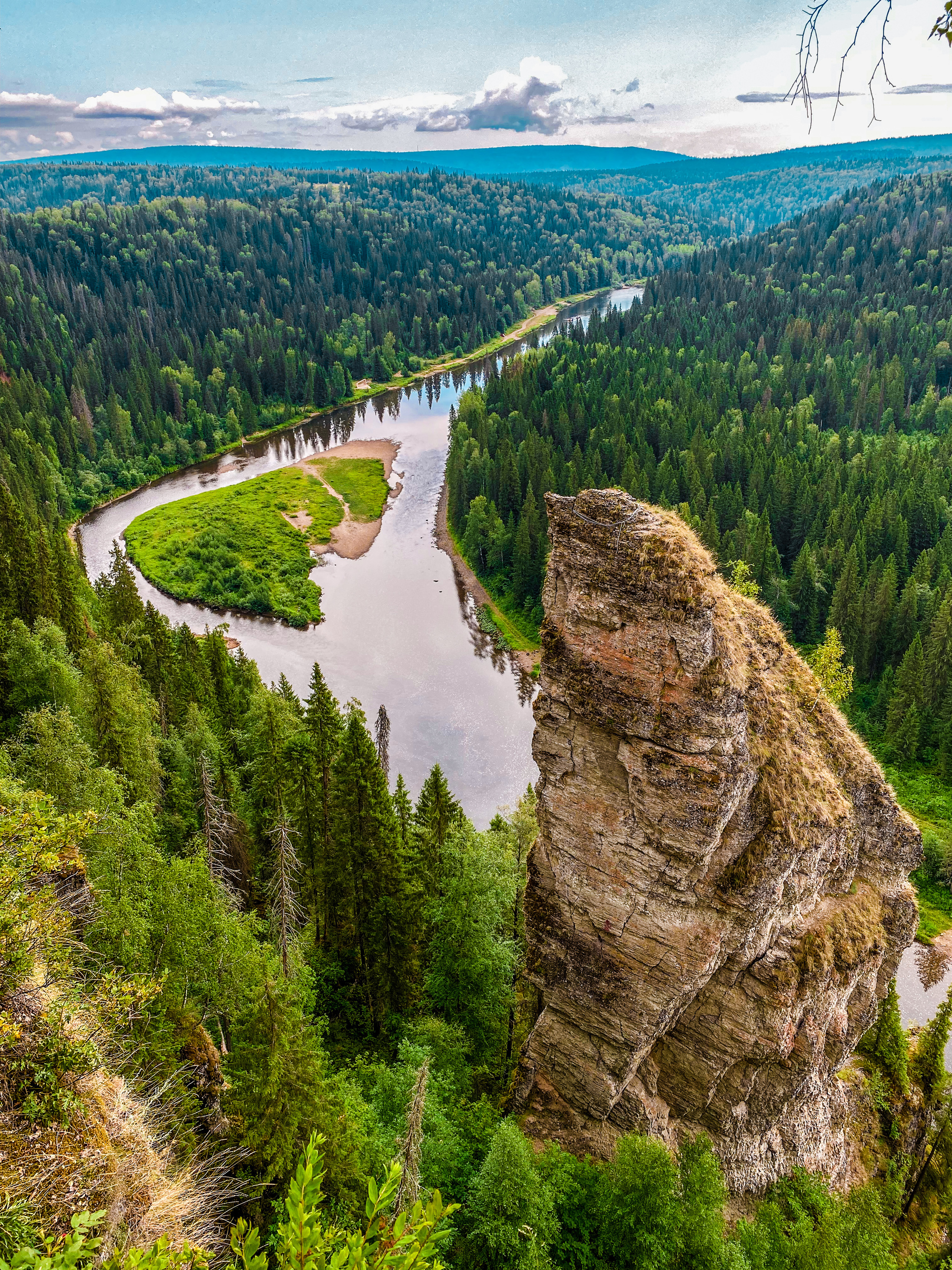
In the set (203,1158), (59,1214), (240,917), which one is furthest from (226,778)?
(59,1214)

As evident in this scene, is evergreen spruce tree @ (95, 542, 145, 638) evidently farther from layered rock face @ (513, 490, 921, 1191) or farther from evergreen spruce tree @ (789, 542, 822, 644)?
evergreen spruce tree @ (789, 542, 822, 644)

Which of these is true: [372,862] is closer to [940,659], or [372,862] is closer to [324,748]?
[324,748]

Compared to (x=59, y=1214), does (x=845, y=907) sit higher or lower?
lower

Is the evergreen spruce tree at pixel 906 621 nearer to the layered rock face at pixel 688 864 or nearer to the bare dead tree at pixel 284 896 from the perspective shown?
the layered rock face at pixel 688 864

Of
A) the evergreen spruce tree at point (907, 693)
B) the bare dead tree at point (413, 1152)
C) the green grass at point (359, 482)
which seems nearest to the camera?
the bare dead tree at point (413, 1152)

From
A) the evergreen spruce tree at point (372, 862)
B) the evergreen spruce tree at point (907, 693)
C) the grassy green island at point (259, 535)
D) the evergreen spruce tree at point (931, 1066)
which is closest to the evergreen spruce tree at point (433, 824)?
the evergreen spruce tree at point (372, 862)

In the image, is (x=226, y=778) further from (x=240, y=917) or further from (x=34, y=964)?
(x=34, y=964)

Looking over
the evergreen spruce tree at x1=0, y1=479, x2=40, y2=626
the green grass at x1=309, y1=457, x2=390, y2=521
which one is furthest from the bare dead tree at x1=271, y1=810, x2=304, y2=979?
the green grass at x1=309, y1=457, x2=390, y2=521
